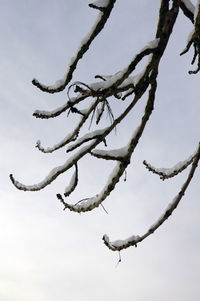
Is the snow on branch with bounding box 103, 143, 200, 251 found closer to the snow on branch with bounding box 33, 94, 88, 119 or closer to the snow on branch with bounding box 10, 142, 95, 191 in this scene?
the snow on branch with bounding box 10, 142, 95, 191

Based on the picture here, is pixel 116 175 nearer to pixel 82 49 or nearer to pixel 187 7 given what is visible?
pixel 82 49

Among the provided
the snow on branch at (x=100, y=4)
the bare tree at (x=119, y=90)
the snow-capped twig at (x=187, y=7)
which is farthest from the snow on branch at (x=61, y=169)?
the snow-capped twig at (x=187, y=7)

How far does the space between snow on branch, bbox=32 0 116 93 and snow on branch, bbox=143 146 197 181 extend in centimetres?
97

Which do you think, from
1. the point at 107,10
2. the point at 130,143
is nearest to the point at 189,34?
the point at 107,10

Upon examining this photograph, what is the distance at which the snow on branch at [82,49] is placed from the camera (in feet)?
11.0

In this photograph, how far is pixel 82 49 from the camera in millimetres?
3510

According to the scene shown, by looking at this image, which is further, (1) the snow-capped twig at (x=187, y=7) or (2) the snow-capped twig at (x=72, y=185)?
(2) the snow-capped twig at (x=72, y=185)

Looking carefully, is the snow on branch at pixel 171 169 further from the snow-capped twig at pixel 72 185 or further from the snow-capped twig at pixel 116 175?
the snow-capped twig at pixel 72 185

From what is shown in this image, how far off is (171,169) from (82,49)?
116 cm

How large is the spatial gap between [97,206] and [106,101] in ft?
3.11

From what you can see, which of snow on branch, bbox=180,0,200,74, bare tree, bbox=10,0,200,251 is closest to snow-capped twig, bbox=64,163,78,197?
bare tree, bbox=10,0,200,251

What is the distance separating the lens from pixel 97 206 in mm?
3338

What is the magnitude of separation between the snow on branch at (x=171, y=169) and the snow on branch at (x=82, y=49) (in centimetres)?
97

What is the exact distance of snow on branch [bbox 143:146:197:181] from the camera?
3.48m
